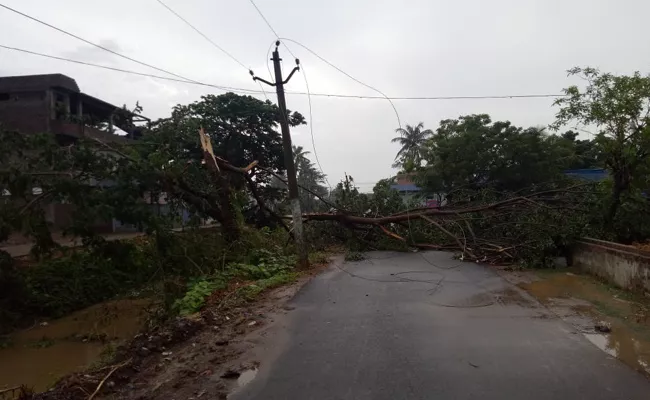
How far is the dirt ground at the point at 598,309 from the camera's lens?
19.9 ft

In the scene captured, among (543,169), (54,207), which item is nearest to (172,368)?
(543,169)

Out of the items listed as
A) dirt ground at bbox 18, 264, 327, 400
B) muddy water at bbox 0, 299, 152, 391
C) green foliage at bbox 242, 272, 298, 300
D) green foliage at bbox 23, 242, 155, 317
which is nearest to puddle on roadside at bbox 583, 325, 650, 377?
dirt ground at bbox 18, 264, 327, 400

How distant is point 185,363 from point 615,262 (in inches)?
354

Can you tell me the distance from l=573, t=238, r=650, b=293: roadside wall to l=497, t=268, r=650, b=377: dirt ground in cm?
20

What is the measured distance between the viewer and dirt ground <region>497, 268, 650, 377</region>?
605cm

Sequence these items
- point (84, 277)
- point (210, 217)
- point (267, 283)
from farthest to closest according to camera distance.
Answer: point (210, 217) < point (84, 277) < point (267, 283)

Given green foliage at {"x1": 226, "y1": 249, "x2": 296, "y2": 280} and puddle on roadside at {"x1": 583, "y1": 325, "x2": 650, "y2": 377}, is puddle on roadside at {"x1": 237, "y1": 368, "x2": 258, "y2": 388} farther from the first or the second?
green foliage at {"x1": 226, "y1": 249, "x2": 296, "y2": 280}

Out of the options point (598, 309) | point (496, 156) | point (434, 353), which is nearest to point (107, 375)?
point (434, 353)

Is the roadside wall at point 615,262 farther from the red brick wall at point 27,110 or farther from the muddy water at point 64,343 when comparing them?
the red brick wall at point 27,110

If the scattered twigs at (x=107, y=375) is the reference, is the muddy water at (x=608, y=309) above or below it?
below

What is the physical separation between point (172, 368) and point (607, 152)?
11.3 metres

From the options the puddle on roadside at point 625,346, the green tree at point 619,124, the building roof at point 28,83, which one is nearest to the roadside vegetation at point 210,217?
the green tree at point 619,124

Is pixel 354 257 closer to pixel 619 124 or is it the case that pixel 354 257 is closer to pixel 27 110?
pixel 619 124

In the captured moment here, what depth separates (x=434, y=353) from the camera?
587 cm
